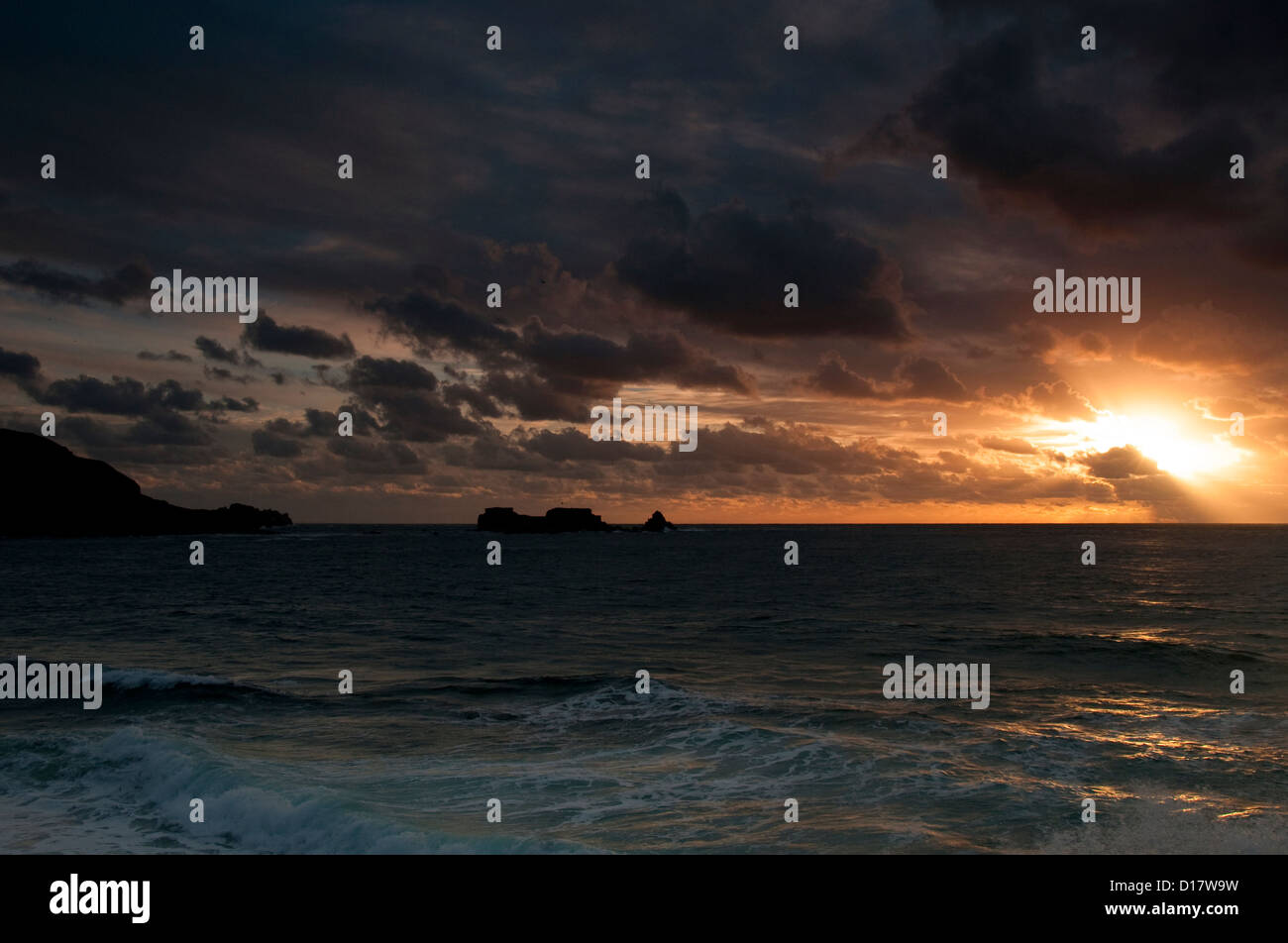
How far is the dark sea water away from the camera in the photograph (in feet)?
43.7

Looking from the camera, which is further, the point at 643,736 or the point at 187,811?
the point at 643,736

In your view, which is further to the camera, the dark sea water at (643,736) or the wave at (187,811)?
the dark sea water at (643,736)

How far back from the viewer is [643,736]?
769 inches

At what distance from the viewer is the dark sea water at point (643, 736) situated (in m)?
13.3

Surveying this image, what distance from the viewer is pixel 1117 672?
29.0 meters

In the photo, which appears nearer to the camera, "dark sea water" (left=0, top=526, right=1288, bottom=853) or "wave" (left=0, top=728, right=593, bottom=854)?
"wave" (left=0, top=728, right=593, bottom=854)

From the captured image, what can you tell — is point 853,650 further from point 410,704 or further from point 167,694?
point 167,694

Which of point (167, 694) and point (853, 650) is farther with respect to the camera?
point (853, 650)

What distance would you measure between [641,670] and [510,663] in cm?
547
